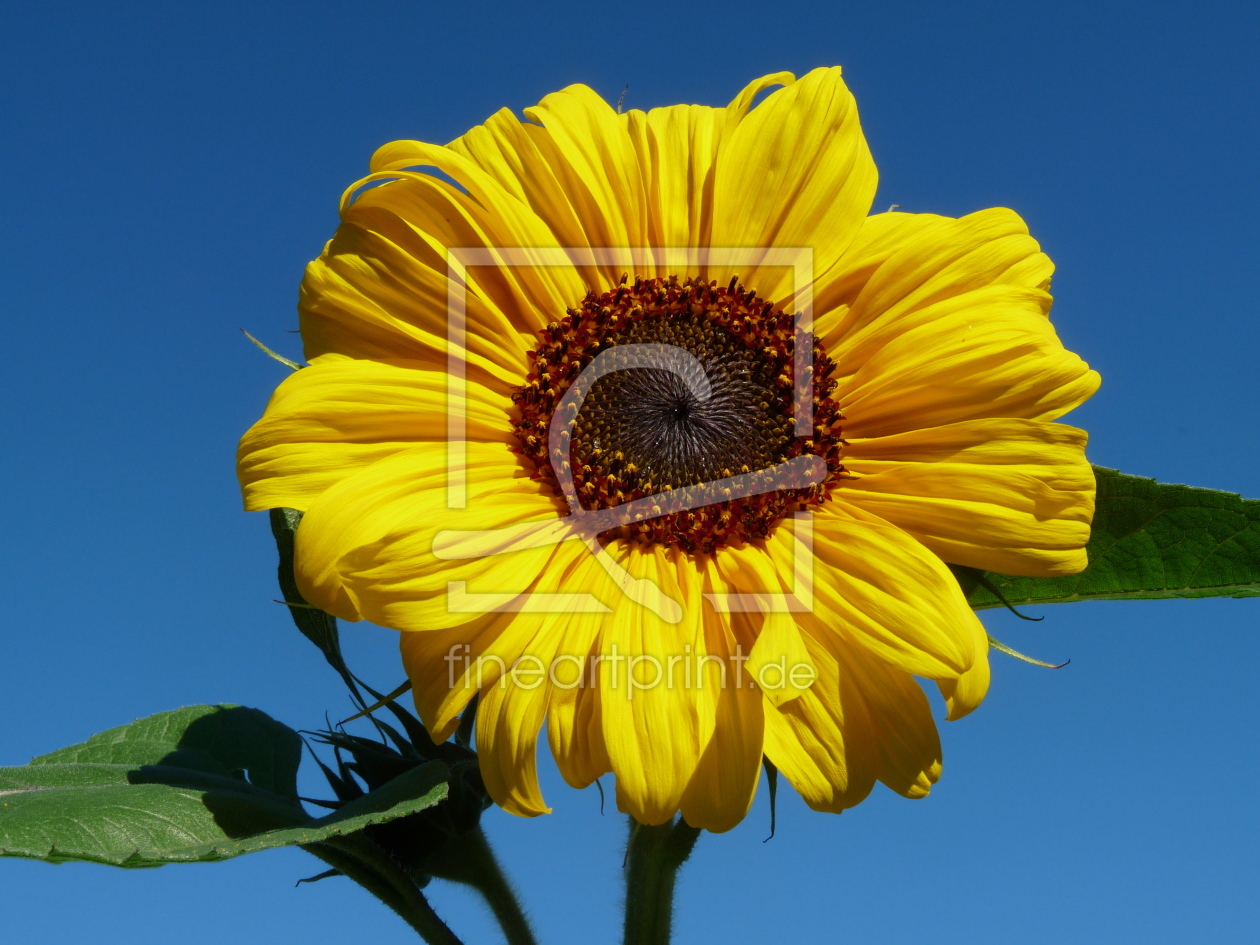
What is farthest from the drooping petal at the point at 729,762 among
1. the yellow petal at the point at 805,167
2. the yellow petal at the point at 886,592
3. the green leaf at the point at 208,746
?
the green leaf at the point at 208,746

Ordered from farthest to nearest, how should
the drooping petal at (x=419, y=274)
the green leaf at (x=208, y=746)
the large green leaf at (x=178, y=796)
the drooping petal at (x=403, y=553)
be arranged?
the green leaf at (x=208, y=746)
the drooping petal at (x=419, y=274)
the drooping petal at (x=403, y=553)
the large green leaf at (x=178, y=796)

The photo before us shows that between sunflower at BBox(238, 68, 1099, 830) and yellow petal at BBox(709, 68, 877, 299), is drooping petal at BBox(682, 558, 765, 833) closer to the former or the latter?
sunflower at BBox(238, 68, 1099, 830)

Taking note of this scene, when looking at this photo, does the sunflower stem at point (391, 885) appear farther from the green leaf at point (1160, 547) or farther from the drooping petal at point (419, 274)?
the green leaf at point (1160, 547)

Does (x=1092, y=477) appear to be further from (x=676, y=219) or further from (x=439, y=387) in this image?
(x=439, y=387)

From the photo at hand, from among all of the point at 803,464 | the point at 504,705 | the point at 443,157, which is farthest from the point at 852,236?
the point at 504,705

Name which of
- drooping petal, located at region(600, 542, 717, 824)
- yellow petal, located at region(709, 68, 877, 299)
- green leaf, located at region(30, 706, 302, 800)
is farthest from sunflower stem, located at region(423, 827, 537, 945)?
yellow petal, located at region(709, 68, 877, 299)
